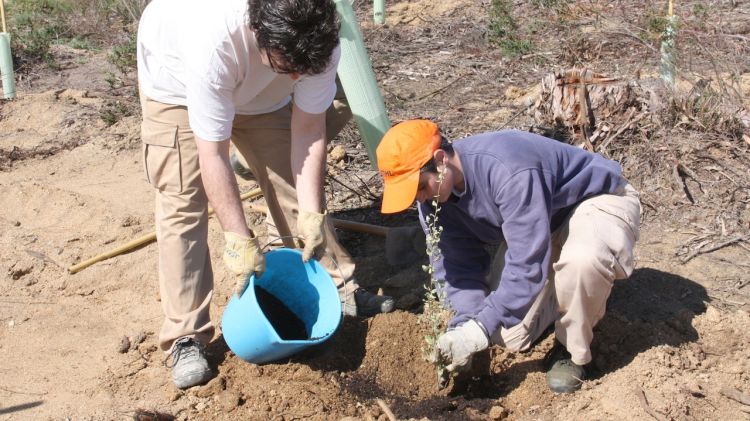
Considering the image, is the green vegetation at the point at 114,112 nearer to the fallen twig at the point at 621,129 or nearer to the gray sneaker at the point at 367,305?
the gray sneaker at the point at 367,305

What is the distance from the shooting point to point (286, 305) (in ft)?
11.2

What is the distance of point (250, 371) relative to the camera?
3.25 meters

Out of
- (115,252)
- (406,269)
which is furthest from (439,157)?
(115,252)

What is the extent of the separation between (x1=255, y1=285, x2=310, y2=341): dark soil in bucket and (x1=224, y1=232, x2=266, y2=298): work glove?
312 millimetres

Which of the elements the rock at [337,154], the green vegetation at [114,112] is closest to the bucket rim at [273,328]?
the rock at [337,154]

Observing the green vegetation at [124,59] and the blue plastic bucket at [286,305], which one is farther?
the green vegetation at [124,59]

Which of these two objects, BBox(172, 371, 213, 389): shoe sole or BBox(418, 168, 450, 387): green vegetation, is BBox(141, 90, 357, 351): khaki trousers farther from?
BBox(418, 168, 450, 387): green vegetation

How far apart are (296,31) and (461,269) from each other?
1230 millimetres

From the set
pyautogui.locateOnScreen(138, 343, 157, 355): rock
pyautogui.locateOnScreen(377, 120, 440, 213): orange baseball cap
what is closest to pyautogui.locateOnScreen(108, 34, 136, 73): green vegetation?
pyautogui.locateOnScreen(138, 343, 157, 355): rock

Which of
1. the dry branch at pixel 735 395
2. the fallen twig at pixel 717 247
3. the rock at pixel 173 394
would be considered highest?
the rock at pixel 173 394

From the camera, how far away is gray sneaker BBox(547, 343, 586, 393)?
3.02m

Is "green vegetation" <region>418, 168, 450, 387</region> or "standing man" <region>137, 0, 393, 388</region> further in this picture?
"green vegetation" <region>418, 168, 450, 387</region>

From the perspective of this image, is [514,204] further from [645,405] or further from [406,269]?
[406,269]

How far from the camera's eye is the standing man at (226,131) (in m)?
2.63
